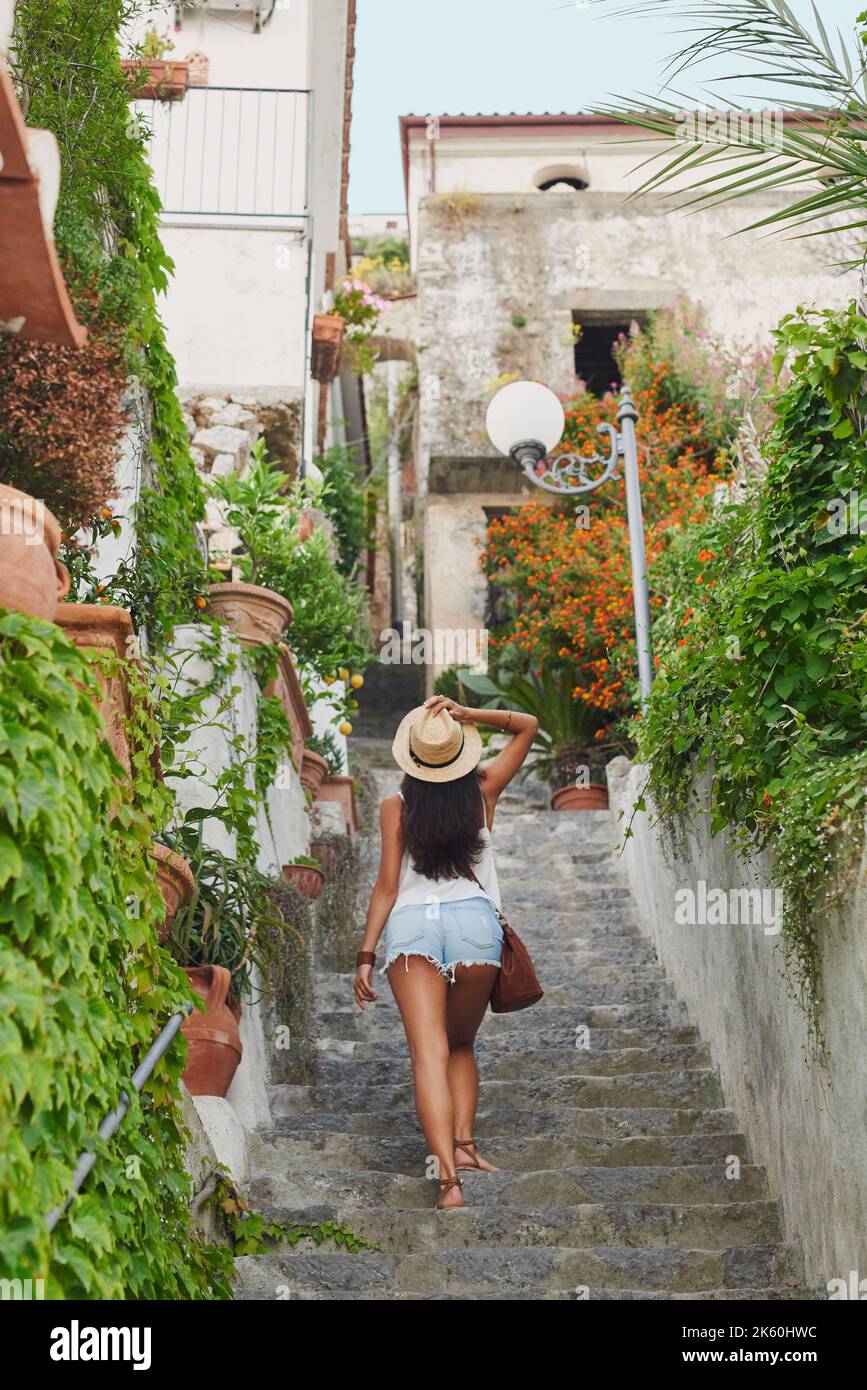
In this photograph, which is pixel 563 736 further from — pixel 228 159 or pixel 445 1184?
pixel 445 1184

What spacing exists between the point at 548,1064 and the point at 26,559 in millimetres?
3658

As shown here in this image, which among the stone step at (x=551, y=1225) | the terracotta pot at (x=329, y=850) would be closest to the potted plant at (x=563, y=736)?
the terracotta pot at (x=329, y=850)

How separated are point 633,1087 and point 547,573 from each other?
7.06m

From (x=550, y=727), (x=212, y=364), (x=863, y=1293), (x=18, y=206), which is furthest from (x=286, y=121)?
(x=863, y=1293)

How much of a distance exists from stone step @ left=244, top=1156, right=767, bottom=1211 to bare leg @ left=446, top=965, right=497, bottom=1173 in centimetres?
13

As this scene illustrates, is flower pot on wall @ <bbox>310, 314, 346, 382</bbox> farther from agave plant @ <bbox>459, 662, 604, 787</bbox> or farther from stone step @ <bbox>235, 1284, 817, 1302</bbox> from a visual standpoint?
stone step @ <bbox>235, 1284, 817, 1302</bbox>

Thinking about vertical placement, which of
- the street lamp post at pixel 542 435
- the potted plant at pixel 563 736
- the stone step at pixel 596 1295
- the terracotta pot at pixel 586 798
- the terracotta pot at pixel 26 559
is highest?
the street lamp post at pixel 542 435

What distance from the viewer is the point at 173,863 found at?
15.1 feet

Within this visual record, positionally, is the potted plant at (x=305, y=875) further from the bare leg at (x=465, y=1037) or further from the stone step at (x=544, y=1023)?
the bare leg at (x=465, y=1037)

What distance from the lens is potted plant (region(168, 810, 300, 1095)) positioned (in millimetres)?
5012

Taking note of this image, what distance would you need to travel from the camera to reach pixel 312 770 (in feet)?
29.7

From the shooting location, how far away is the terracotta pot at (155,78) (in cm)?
660

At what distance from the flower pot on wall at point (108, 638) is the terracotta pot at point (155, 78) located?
141 inches

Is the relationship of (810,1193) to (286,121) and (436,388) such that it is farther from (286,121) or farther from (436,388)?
(436,388)
